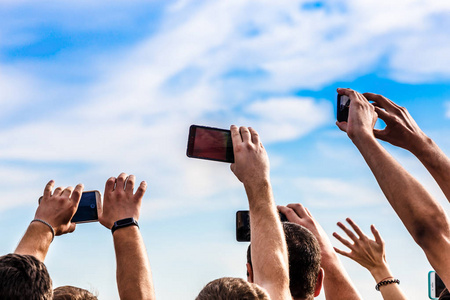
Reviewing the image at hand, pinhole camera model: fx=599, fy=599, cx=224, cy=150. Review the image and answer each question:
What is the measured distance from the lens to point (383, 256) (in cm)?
679

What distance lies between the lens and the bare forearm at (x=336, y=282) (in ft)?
19.4

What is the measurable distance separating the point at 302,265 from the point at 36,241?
95.3 inches

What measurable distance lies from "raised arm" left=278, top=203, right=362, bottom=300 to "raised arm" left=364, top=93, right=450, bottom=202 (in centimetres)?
145

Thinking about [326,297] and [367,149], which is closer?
[367,149]

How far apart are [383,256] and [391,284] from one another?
33 cm

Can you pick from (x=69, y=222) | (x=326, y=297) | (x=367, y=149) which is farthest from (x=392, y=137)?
→ (x=69, y=222)

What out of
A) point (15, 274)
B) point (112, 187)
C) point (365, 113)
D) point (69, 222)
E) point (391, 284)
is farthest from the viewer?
point (391, 284)

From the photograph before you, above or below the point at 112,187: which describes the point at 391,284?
below

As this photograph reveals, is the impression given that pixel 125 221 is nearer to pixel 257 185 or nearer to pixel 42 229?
pixel 42 229

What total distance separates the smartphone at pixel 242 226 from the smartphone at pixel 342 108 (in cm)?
134

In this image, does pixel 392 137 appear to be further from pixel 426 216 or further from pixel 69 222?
pixel 69 222

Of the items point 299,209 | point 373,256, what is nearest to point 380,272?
point 373,256

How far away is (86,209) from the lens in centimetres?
595

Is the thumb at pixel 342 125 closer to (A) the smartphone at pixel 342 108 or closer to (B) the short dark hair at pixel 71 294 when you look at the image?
(A) the smartphone at pixel 342 108
